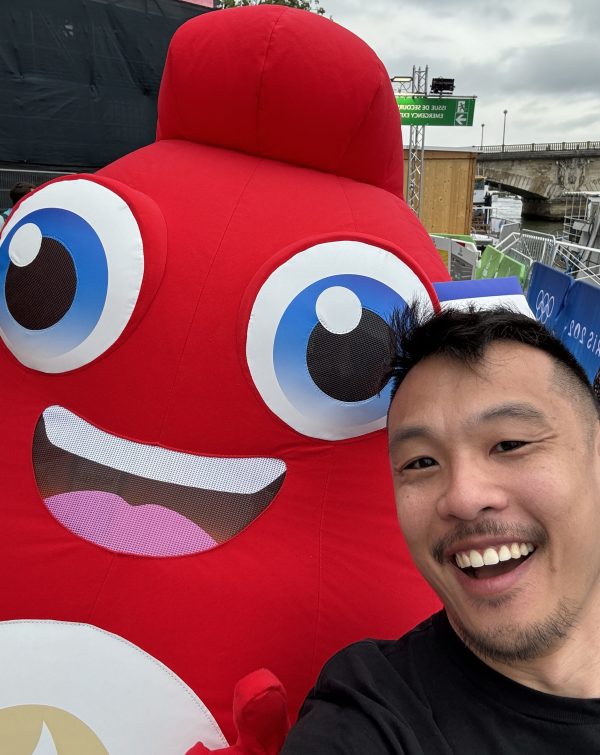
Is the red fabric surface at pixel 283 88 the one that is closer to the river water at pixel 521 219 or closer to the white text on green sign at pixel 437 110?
the white text on green sign at pixel 437 110

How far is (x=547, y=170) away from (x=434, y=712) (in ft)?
151

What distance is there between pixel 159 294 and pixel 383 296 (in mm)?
555

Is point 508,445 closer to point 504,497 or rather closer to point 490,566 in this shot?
point 504,497

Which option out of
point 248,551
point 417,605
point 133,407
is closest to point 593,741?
point 417,605

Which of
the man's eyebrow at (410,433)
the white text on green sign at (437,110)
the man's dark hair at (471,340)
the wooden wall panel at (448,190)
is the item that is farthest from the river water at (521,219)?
the man's eyebrow at (410,433)

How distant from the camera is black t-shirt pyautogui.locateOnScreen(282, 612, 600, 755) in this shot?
3.55ft

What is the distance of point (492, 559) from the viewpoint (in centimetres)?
110

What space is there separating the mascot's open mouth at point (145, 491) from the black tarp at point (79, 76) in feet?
27.7

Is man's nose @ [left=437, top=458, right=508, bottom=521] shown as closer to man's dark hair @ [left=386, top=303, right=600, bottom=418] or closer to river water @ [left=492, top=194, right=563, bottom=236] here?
man's dark hair @ [left=386, top=303, right=600, bottom=418]

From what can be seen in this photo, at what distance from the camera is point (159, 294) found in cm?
161

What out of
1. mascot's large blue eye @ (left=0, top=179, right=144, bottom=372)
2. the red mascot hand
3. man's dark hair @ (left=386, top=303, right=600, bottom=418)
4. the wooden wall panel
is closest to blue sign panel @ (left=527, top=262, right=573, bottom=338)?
man's dark hair @ (left=386, top=303, right=600, bottom=418)

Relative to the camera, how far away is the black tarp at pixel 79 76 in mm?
8305

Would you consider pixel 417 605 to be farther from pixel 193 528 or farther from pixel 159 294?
pixel 159 294

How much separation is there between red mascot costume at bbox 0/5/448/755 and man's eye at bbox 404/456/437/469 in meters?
0.37
